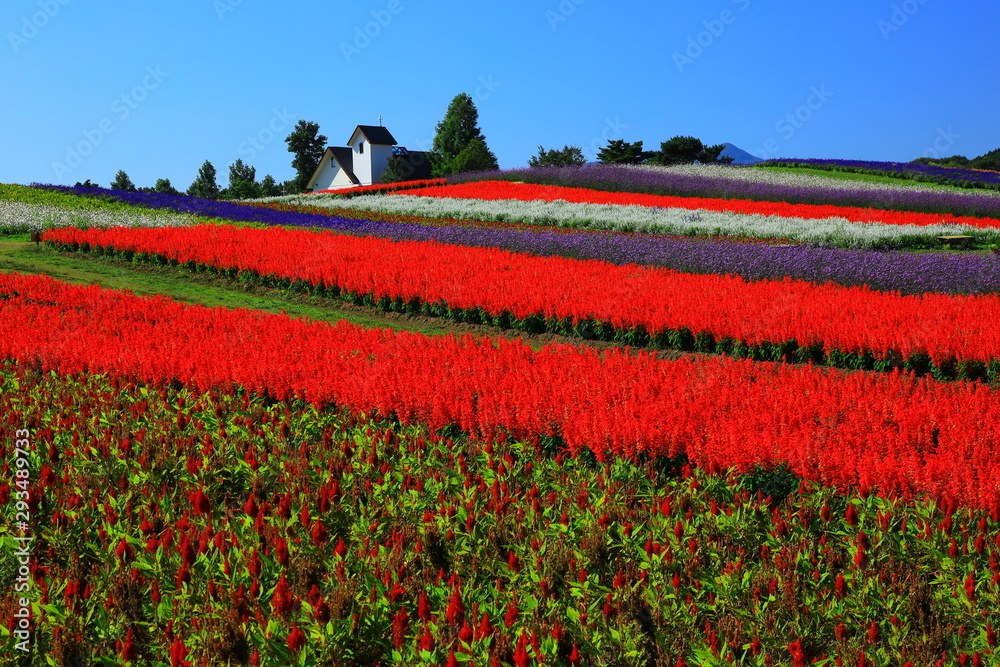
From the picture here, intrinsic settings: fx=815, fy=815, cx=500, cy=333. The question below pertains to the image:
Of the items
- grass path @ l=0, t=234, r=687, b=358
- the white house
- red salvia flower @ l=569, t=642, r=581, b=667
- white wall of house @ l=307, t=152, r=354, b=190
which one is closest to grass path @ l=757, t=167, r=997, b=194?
the white house

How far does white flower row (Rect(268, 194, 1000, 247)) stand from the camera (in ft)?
77.1

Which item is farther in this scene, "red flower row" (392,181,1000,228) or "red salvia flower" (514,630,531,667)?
"red flower row" (392,181,1000,228)

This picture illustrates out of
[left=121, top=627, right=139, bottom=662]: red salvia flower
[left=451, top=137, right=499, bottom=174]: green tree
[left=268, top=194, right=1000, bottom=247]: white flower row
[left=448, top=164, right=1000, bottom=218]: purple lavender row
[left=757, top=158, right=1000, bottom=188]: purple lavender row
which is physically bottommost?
[left=121, top=627, right=139, bottom=662]: red salvia flower

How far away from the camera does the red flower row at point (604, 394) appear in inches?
236

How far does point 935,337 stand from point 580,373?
5289 millimetres

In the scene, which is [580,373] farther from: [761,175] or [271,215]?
[761,175]

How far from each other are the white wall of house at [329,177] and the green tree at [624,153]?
20.4 meters

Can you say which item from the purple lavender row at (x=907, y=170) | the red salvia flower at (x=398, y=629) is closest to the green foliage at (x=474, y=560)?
the red salvia flower at (x=398, y=629)

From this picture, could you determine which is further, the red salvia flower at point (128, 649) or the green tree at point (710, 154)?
the green tree at point (710, 154)

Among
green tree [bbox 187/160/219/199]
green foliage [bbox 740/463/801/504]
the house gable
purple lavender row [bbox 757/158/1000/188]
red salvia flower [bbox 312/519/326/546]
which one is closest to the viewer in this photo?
red salvia flower [bbox 312/519/326/546]

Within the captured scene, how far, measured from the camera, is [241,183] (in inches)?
2813

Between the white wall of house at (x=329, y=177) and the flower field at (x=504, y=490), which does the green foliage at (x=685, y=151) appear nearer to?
the white wall of house at (x=329, y=177)

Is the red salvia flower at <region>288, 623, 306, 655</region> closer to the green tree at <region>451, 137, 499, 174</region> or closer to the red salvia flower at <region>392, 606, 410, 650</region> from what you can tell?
the red salvia flower at <region>392, 606, 410, 650</region>

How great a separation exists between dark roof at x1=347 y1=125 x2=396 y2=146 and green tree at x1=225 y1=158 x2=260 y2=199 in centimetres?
1103
